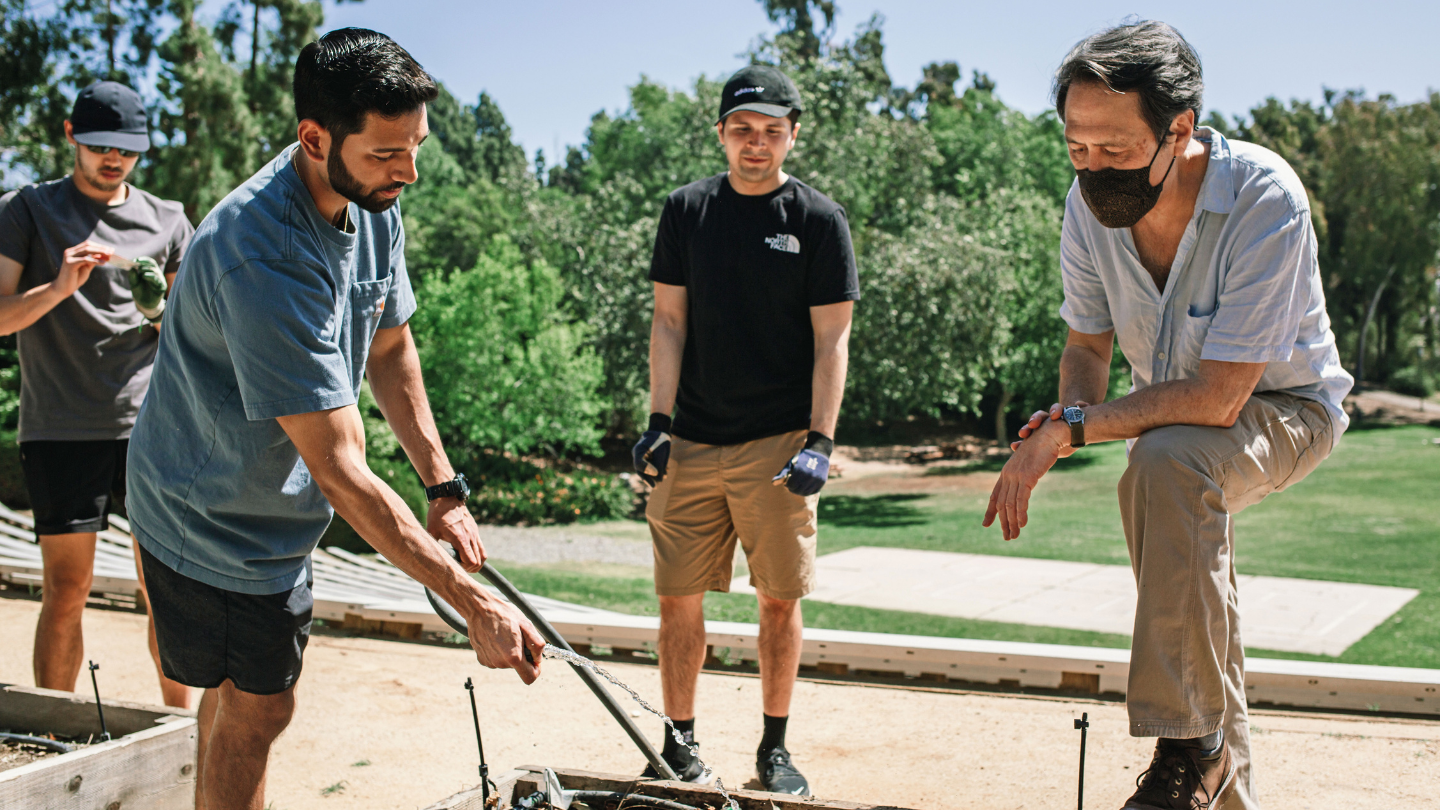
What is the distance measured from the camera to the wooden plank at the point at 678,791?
223 cm

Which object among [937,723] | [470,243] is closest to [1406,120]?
[470,243]

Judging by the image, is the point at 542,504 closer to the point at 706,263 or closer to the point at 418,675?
the point at 418,675

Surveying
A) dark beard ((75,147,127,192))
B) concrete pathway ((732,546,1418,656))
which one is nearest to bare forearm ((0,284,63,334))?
dark beard ((75,147,127,192))

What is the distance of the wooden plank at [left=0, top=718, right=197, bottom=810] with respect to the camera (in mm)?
2410

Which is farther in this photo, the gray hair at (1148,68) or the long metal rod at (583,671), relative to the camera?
the long metal rod at (583,671)

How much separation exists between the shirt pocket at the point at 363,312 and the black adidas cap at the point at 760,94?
1325mm

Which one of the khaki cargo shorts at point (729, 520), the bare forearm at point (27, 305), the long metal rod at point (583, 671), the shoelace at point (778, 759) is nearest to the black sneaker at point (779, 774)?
the shoelace at point (778, 759)

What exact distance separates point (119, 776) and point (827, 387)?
2136 mm

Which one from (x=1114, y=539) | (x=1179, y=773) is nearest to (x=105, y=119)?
(x=1179, y=773)

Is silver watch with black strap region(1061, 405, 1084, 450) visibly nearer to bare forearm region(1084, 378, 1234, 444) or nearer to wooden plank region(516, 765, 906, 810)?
bare forearm region(1084, 378, 1234, 444)

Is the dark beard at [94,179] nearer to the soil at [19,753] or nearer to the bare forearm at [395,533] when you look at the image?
the soil at [19,753]

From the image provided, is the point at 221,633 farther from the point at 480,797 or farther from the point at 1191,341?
the point at 1191,341

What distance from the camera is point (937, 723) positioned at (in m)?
3.77

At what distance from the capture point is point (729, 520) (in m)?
3.34
